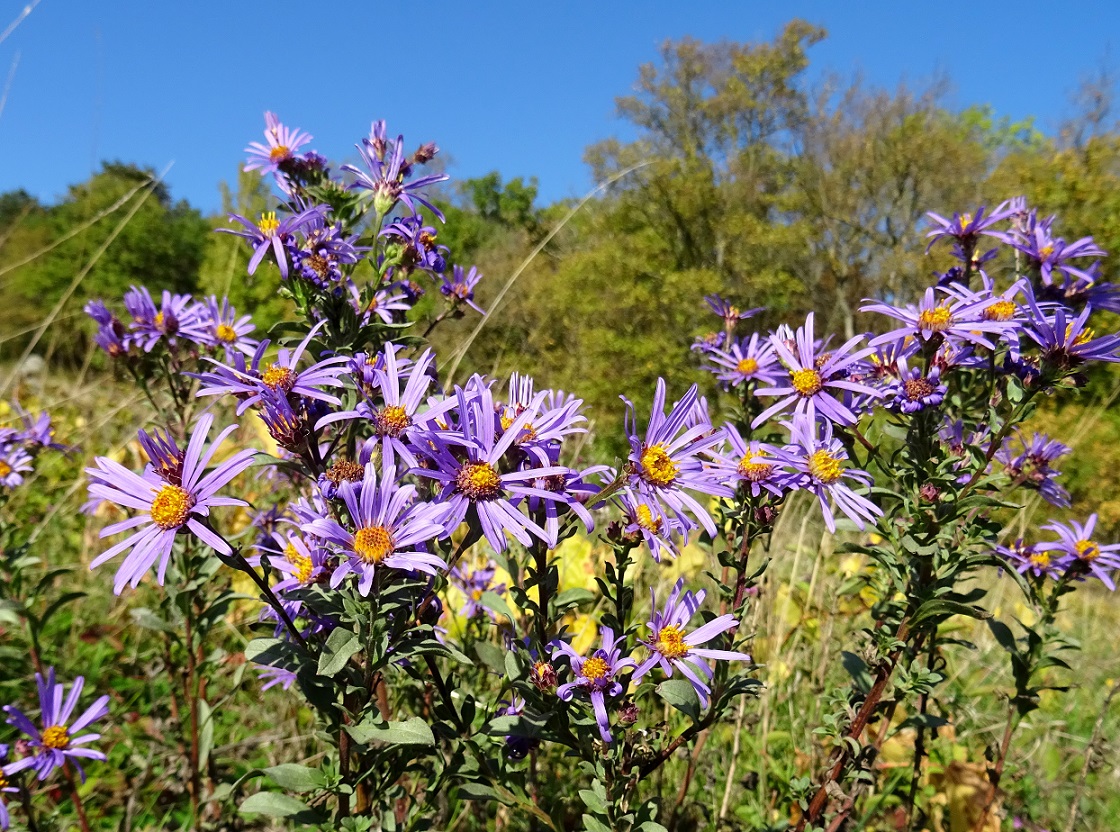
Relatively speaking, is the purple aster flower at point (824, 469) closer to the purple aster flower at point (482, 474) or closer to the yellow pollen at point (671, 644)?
the yellow pollen at point (671, 644)

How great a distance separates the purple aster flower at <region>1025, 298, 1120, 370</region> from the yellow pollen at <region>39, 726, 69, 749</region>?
2.70 meters

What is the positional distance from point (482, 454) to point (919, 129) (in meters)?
26.2

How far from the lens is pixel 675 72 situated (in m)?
23.7

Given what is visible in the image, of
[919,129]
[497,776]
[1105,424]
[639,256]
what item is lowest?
[497,776]

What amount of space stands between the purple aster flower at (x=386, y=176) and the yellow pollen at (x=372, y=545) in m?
0.99

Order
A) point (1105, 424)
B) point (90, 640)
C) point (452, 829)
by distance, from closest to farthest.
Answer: point (452, 829) < point (90, 640) < point (1105, 424)

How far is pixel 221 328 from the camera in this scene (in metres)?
2.31

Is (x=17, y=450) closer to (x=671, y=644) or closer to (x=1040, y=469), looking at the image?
(x=671, y=644)

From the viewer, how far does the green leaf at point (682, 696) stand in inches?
51.8

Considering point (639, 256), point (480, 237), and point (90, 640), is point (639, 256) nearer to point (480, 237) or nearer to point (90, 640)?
point (480, 237)

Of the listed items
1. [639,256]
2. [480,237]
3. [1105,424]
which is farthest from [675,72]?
[1105,424]

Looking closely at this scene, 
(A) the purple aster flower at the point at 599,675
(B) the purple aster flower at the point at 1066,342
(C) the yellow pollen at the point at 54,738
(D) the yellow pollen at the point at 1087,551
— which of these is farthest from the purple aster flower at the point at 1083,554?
(C) the yellow pollen at the point at 54,738

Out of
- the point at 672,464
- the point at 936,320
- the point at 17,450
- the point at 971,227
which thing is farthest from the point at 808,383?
the point at 17,450

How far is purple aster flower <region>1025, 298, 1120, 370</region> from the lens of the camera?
59.1 inches
